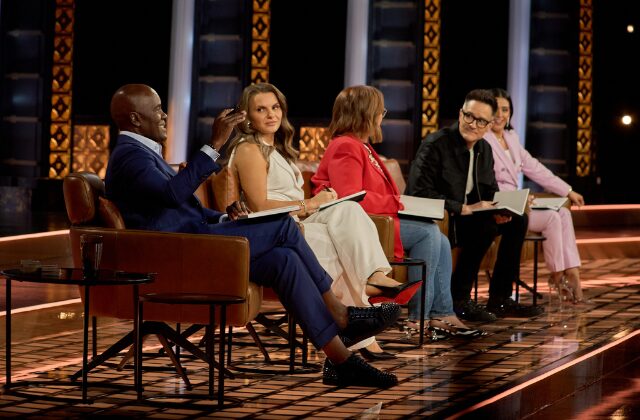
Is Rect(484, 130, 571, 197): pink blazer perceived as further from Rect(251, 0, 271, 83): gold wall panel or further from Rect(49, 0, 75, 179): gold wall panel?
Rect(49, 0, 75, 179): gold wall panel

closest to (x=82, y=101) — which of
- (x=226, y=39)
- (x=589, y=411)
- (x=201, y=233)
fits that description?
(x=226, y=39)

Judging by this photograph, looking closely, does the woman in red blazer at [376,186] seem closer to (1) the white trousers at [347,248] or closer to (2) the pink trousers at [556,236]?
(1) the white trousers at [347,248]

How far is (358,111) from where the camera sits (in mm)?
5070

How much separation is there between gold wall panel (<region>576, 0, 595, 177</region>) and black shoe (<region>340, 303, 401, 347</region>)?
6.83 meters

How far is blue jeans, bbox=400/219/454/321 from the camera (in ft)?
17.5

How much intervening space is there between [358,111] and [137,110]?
1203mm

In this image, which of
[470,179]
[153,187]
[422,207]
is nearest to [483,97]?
[470,179]

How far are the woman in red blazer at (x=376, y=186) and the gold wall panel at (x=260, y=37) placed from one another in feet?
18.1

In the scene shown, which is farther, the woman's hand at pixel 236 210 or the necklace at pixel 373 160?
the necklace at pixel 373 160

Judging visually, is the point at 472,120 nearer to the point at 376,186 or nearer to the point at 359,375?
the point at 376,186

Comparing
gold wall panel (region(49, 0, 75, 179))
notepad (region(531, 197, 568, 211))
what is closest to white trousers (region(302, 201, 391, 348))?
notepad (region(531, 197, 568, 211))

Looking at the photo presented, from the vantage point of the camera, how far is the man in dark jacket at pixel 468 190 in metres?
5.79

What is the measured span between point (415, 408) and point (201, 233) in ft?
3.20

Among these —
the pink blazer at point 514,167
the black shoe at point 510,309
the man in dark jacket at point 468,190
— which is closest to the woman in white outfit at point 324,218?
the man in dark jacket at point 468,190
